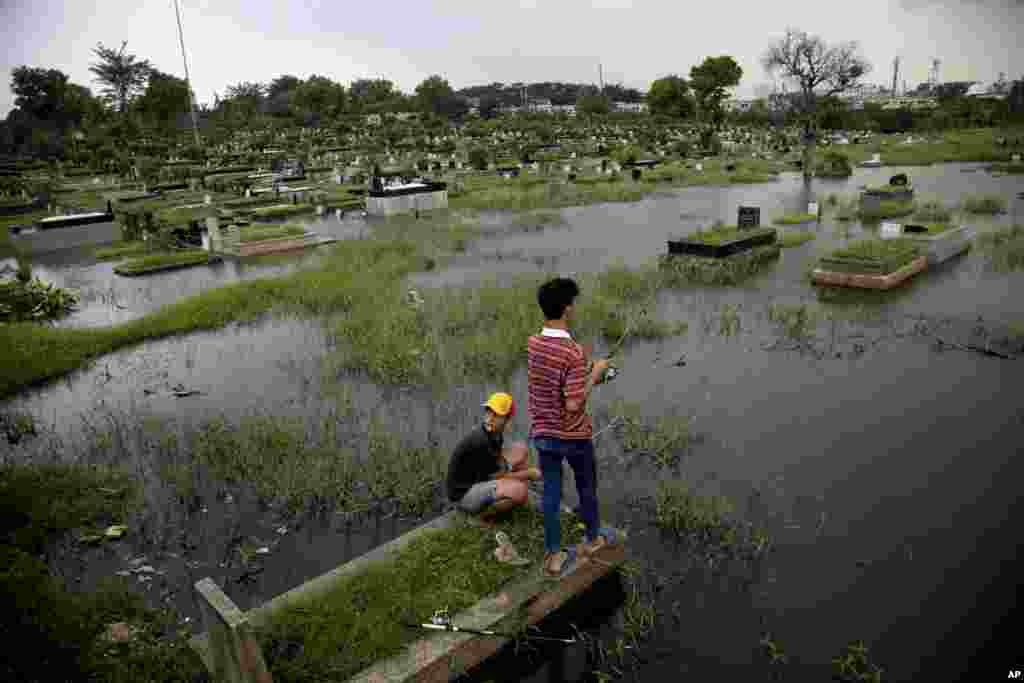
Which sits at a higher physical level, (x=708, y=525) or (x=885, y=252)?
(x=885, y=252)

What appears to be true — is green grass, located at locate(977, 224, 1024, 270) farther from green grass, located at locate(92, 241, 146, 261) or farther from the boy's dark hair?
green grass, located at locate(92, 241, 146, 261)

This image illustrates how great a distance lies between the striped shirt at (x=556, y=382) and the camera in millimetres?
4559

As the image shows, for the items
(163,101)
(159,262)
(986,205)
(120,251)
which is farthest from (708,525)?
(163,101)

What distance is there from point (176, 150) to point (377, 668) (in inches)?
2353

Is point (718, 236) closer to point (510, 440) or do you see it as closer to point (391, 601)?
point (510, 440)

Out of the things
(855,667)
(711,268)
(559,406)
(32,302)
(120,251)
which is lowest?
(855,667)

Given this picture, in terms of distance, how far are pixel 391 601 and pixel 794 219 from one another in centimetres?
2017

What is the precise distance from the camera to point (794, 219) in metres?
21.0

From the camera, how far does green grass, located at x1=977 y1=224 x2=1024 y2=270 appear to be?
14492 millimetres

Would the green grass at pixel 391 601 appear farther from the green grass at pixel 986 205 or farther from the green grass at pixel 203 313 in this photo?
the green grass at pixel 986 205

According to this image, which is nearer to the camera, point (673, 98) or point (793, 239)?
point (793, 239)

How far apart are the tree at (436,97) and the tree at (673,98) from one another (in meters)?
25.5

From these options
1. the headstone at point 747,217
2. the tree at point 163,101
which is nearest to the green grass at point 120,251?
the headstone at point 747,217

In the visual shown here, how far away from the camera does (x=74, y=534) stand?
6320mm
